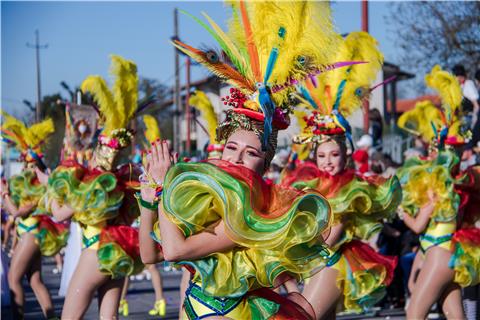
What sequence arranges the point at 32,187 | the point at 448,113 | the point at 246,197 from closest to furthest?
the point at 246,197 → the point at 448,113 → the point at 32,187

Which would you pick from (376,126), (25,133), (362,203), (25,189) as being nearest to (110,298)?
(362,203)

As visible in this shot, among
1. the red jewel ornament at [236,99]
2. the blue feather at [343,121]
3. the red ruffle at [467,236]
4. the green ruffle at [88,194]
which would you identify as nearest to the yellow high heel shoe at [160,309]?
the green ruffle at [88,194]

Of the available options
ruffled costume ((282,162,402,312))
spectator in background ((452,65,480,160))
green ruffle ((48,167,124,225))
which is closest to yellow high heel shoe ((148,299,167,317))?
green ruffle ((48,167,124,225))

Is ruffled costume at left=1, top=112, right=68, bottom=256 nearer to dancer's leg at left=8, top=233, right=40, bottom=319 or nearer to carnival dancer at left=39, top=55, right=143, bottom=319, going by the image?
dancer's leg at left=8, top=233, right=40, bottom=319

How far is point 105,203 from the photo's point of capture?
6.50m

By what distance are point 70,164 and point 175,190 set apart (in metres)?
3.54

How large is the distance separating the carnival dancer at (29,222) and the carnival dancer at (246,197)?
439 centimetres

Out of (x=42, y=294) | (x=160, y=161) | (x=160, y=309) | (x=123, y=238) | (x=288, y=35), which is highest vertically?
(x=288, y=35)

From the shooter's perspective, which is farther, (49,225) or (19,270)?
(49,225)

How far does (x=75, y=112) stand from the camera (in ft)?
38.9

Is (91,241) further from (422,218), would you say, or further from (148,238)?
(422,218)

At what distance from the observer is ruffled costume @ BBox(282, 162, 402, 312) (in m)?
6.01

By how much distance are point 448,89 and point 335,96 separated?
4.33ft

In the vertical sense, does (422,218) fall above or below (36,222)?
above
